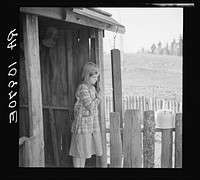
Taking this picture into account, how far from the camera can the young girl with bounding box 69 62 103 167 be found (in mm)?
3482

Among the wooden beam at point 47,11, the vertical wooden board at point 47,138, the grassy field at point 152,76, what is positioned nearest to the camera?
the wooden beam at point 47,11

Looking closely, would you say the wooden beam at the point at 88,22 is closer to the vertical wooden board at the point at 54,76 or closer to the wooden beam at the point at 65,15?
the wooden beam at the point at 65,15

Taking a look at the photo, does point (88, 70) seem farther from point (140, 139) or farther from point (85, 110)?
point (140, 139)

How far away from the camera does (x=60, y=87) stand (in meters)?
3.97

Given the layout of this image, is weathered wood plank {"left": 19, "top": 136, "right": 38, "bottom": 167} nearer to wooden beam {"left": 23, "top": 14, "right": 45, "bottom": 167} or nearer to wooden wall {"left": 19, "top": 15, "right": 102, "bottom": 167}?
wooden beam {"left": 23, "top": 14, "right": 45, "bottom": 167}

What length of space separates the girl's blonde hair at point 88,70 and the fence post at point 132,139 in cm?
70

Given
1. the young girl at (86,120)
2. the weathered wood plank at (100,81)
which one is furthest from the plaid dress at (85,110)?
the weathered wood plank at (100,81)

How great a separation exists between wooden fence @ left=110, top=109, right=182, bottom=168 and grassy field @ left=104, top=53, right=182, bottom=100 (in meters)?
2.15

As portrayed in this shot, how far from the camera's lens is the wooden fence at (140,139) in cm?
341

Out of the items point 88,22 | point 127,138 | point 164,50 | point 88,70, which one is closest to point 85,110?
point 88,70

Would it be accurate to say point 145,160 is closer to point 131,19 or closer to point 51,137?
point 51,137
